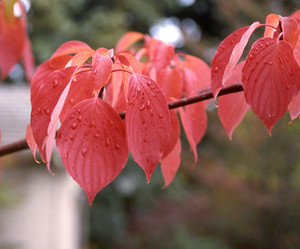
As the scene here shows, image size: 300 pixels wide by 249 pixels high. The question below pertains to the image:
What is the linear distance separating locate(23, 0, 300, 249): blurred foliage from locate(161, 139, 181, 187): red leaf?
15.2ft

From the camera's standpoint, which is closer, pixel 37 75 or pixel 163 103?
pixel 163 103

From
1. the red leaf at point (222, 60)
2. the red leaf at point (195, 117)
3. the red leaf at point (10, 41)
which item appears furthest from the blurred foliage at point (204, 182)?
the red leaf at point (222, 60)

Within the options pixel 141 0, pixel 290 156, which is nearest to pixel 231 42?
pixel 290 156

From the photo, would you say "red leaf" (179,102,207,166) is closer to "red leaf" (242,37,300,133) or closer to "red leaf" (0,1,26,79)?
"red leaf" (242,37,300,133)

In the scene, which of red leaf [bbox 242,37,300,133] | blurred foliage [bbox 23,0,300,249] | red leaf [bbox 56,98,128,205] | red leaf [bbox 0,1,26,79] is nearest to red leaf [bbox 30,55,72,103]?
red leaf [bbox 56,98,128,205]

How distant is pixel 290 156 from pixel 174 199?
3388mm

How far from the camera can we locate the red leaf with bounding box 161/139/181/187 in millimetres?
603

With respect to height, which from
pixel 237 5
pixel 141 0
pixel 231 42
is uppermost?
pixel 231 42

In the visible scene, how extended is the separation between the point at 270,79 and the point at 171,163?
0.24 m

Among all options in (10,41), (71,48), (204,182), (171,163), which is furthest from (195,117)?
(204,182)

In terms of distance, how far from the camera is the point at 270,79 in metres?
0.41

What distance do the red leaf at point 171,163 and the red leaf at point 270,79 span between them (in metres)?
0.21

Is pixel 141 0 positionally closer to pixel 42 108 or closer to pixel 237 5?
pixel 237 5

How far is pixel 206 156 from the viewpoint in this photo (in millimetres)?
6559
